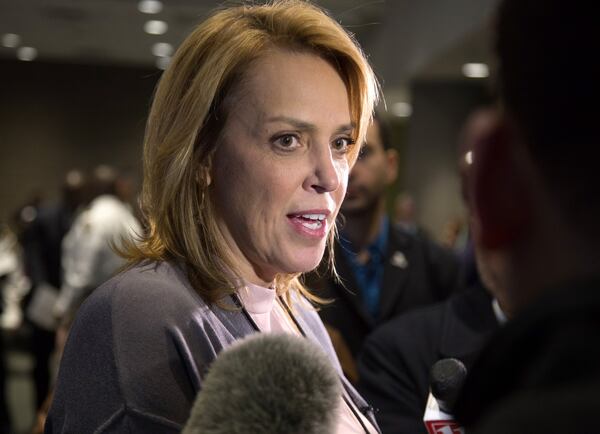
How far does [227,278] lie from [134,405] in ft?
0.94

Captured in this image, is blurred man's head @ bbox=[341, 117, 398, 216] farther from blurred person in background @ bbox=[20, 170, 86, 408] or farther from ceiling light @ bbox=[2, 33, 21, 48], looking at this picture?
ceiling light @ bbox=[2, 33, 21, 48]

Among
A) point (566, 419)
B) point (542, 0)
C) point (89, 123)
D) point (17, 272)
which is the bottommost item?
point (89, 123)

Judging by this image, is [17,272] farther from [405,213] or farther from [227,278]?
[227,278]

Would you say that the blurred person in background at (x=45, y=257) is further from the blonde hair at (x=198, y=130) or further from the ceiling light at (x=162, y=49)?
the ceiling light at (x=162, y=49)

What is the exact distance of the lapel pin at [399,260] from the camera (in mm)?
3098

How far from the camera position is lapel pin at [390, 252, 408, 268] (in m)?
3.10

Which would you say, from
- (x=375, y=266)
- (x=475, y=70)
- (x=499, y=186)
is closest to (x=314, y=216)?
(x=499, y=186)

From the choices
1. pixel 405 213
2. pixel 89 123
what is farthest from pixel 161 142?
pixel 89 123

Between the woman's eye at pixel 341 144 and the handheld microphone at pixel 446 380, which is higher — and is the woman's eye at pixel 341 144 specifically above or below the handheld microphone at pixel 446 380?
above

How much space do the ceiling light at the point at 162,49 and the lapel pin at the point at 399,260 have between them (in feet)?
34.3

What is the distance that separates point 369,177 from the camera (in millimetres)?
3254

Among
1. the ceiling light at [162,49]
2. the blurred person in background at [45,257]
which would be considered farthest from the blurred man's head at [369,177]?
the ceiling light at [162,49]

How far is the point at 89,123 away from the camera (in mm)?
15109

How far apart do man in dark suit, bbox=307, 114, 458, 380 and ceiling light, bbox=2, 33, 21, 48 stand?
35.4 feet
